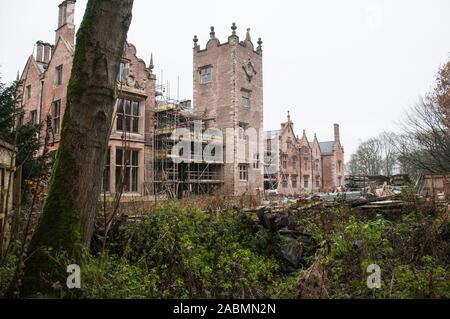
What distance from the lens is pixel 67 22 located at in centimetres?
2011

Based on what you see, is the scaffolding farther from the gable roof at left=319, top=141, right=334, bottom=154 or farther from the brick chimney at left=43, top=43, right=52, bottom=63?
the gable roof at left=319, top=141, right=334, bottom=154

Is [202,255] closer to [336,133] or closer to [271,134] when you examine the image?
[271,134]

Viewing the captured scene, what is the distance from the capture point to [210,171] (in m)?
28.7

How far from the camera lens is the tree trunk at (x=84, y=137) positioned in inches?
137

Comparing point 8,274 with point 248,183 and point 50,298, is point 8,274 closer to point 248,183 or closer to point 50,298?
point 50,298

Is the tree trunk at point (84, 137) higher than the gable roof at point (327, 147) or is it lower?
lower

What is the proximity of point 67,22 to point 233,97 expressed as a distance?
1405 centimetres

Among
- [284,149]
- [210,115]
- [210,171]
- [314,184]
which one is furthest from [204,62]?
[314,184]

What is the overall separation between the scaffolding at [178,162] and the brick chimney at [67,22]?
7.04m

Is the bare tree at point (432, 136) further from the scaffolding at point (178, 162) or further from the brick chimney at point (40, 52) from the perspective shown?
the brick chimney at point (40, 52)

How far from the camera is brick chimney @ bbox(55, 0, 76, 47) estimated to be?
19.8 meters

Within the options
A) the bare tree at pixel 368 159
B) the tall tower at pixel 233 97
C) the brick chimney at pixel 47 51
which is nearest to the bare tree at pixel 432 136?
the tall tower at pixel 233 97

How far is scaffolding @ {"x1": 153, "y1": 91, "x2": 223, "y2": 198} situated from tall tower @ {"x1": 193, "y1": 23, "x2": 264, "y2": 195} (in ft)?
4.04
